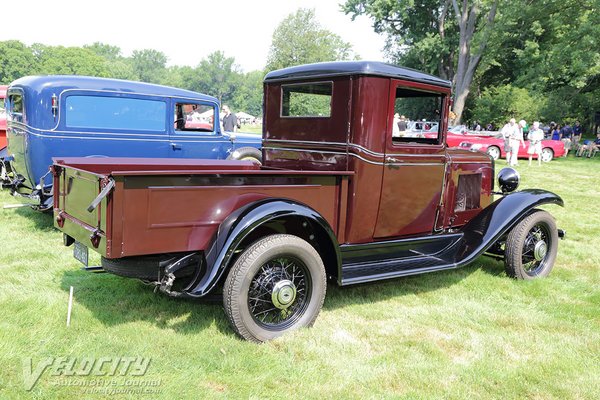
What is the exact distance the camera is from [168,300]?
400 centimetres

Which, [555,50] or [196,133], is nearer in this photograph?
[196,133]

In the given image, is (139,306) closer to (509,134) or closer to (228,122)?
(228,122)

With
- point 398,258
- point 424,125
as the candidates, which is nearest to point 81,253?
point 398,258

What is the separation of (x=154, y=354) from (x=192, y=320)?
55cm

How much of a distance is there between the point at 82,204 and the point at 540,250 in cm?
427

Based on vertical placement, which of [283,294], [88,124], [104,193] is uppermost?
[88,124]

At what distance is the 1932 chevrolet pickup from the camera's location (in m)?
3.09

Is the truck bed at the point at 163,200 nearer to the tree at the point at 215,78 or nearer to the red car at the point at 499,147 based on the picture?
the red car at the point at 499,147

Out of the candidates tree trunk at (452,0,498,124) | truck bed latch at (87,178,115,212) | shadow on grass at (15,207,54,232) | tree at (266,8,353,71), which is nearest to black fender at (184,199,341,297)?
truck bed latch at (87,178,115,212)

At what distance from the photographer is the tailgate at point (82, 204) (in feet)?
9.59

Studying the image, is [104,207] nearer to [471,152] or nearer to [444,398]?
[444,398]

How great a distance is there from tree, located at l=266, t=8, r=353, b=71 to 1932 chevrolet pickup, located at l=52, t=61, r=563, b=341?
41.2 metres

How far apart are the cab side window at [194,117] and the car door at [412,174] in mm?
4514

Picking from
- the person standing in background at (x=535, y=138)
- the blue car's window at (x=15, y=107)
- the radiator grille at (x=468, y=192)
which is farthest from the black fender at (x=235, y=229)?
the person standing in background at (x=535, y=138)
